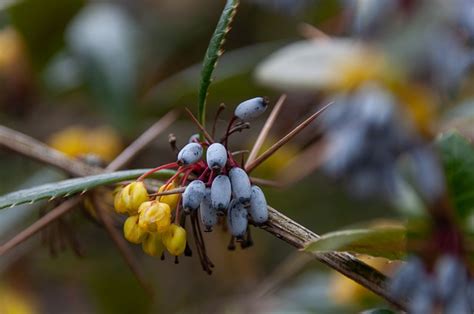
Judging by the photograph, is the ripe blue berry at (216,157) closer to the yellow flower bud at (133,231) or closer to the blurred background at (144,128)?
the yellow flower bud at (133,231)

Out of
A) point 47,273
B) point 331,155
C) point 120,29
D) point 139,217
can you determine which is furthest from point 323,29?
point 139,217

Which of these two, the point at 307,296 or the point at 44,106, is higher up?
the point at 44,106

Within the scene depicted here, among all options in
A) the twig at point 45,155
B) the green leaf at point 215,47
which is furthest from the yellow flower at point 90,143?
the green leaf at point 215,47

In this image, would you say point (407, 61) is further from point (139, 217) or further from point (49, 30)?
point (49, 30)

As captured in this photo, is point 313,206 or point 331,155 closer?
point 331,155

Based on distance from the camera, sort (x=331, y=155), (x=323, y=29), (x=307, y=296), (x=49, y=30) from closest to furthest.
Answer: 1. (x=331, y=155)
2. (x=307, y=296)
3. (x=323, y=29)
4. (x=49, y=30)

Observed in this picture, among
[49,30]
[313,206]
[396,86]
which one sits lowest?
[313,206]
